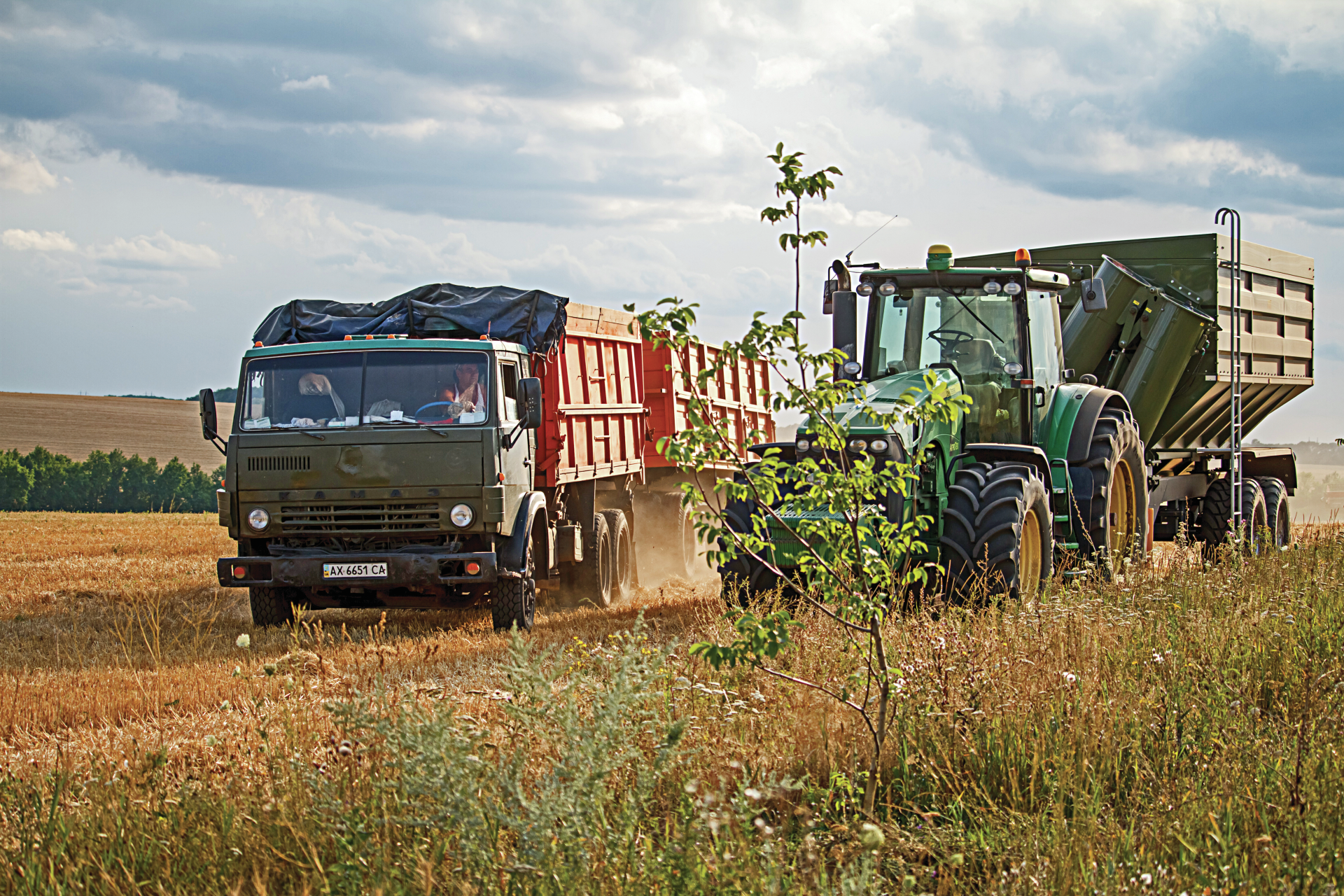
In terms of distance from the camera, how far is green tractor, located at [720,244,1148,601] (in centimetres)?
783

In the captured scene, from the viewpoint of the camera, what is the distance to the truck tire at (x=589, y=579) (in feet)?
37.0

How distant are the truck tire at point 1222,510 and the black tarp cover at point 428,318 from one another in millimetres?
7417

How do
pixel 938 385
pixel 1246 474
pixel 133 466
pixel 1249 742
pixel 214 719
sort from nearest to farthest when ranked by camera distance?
pixel 938 385
pixel 1249 742
pixel 214 719
pixel 1246 474
pixel 133 466

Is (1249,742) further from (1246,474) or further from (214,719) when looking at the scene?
(1246,474)

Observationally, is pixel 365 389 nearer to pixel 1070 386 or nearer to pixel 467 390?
pixel 467 390

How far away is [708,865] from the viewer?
319cm

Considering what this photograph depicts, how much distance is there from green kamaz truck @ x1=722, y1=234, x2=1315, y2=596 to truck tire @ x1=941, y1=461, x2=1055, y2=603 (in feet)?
0.05

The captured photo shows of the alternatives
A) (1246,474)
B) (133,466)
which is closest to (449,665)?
(1246,474)

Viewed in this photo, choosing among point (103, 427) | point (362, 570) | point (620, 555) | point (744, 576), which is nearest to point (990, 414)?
point (744, 576)

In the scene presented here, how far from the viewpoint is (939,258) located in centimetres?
864

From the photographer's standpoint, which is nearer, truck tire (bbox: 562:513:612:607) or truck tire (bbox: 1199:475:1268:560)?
truck tire (bbox: 562:513:612:607)

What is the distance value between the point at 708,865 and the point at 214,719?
142 inches

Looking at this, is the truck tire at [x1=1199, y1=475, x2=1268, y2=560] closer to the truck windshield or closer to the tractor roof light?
the tractor roof light

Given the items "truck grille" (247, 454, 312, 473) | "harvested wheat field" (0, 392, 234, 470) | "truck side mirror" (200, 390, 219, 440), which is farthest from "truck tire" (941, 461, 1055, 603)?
"harvested wheat field" (0, 392, 234, 470)
